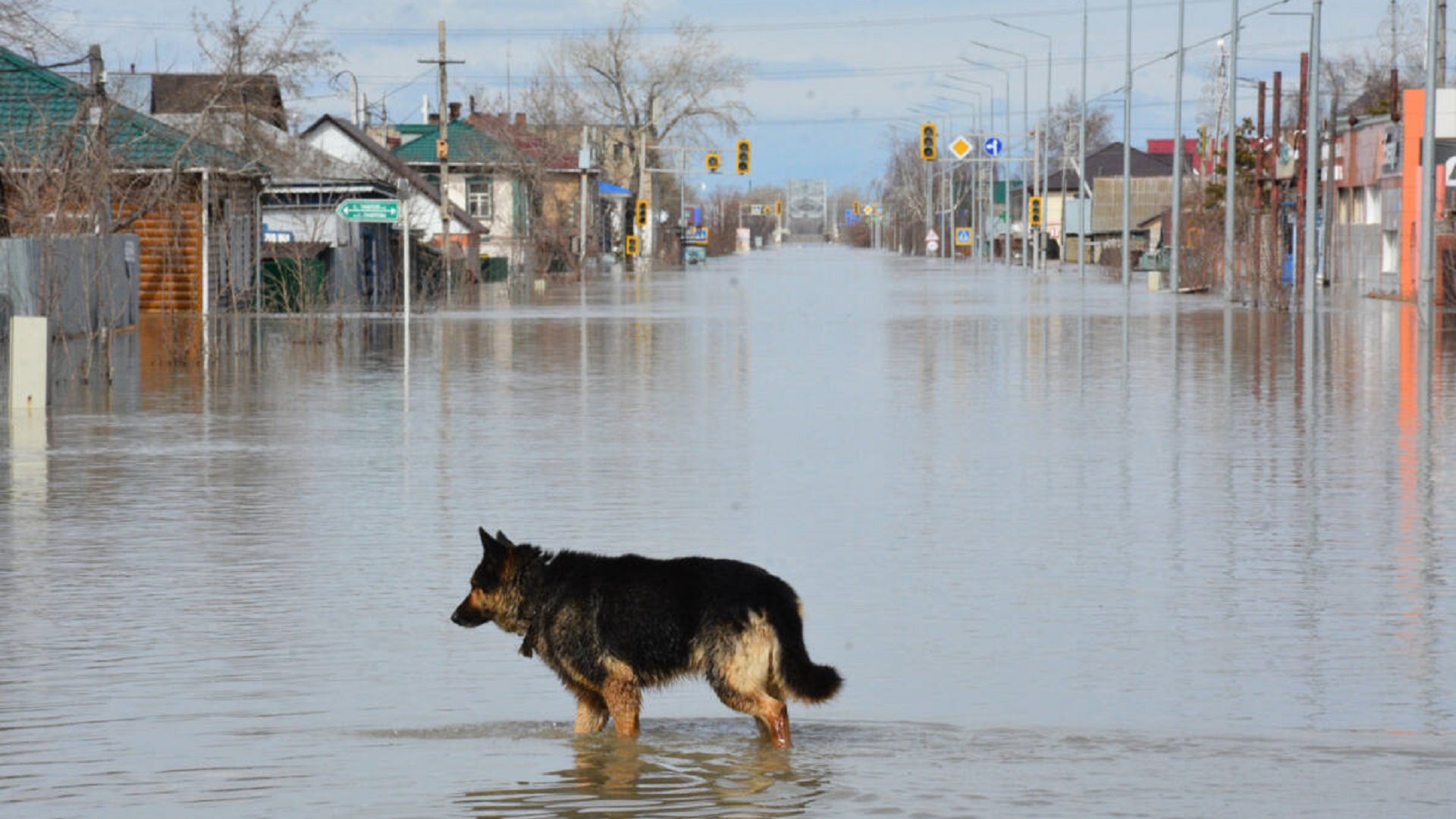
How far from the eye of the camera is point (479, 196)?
103 metres

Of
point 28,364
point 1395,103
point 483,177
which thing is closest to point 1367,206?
point 1395,103

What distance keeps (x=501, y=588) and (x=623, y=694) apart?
1.95 ft

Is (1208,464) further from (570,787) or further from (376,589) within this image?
(570,787)

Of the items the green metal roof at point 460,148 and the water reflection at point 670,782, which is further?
the green metal roof at point 460,148

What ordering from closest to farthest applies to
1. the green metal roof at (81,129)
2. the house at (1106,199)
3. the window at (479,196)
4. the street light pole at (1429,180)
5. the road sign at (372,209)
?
the road sign at (372,209), the green metal roof at (81,129), the street light pole at (1429,180), the window at (479,196), the house at (1106,199)

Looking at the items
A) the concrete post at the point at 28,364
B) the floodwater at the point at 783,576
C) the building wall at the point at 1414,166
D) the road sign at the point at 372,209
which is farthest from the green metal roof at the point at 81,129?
the building wall at the point at 1414,166

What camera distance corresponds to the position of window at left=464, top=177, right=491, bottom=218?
10219 centimetres

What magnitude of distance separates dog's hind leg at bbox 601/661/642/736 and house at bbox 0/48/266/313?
24827 mm

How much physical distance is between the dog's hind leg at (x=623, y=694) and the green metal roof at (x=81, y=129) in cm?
3219

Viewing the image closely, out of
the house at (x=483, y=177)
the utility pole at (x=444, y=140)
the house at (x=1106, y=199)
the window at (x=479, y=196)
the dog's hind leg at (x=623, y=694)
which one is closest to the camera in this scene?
the dog's hind leg at (x=623, y=694)

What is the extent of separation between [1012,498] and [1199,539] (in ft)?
6.90

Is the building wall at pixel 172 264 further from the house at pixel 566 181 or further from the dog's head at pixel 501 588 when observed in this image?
the dog's head at pixel 501 588

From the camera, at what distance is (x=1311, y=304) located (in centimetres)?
4331

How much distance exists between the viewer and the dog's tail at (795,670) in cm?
730
